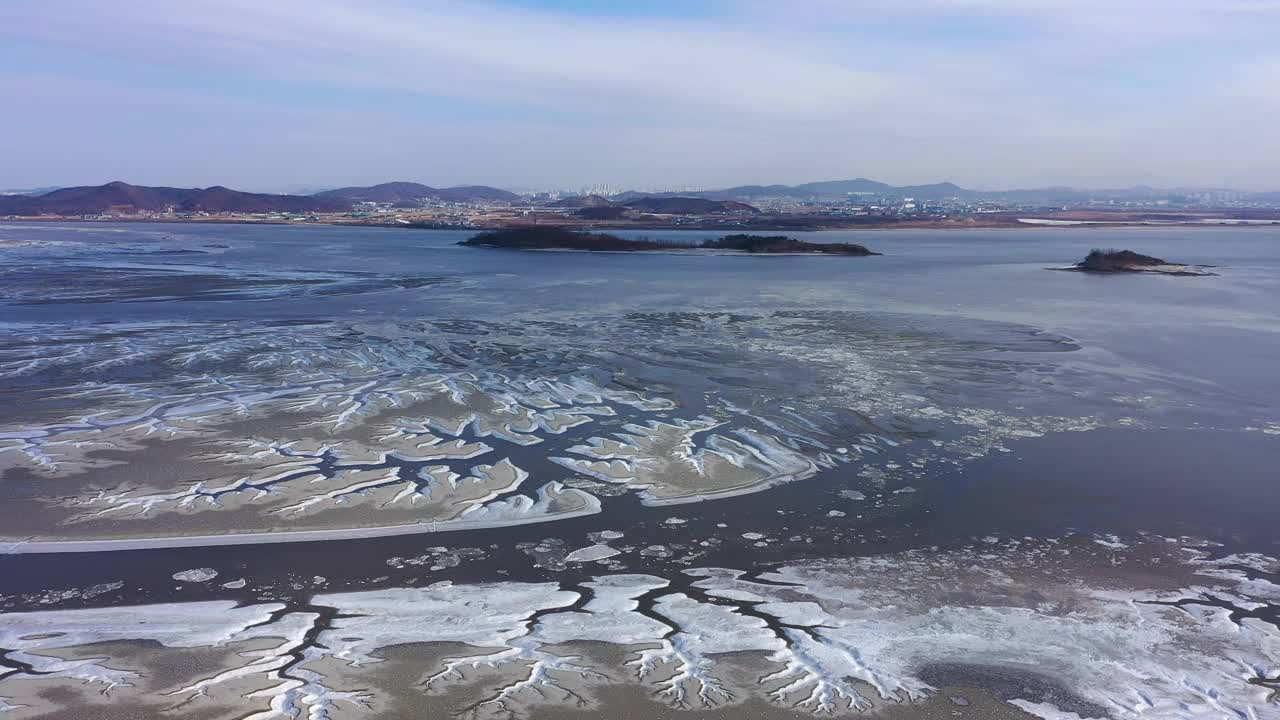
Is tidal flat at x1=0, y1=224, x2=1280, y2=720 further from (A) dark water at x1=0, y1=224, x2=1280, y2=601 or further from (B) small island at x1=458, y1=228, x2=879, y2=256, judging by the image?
(B) small island at x1=458, y1=228, x2=879, y2=256

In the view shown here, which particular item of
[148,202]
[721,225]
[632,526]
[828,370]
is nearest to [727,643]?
[632,526]

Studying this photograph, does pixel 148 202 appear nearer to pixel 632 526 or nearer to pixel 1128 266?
pixel 1128 266

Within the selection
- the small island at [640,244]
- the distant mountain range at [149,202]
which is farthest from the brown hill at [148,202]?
the small island at [640,244]

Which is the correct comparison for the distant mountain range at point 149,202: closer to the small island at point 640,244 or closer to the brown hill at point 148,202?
the brown hill at point 148,202

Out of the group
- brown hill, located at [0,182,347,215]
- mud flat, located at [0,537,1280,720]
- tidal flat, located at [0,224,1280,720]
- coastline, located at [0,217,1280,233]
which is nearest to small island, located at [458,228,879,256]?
coastline, located at [0,217,1280,233]

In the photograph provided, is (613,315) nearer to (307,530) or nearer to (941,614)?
(307,530)
